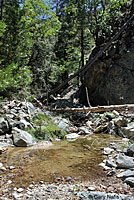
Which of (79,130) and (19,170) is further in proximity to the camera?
(79,130)

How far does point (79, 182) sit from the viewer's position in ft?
10.5

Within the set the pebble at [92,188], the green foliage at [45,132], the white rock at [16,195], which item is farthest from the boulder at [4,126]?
the pebble at [92,188]

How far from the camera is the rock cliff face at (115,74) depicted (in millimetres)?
12281

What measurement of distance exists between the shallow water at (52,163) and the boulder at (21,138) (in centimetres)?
42

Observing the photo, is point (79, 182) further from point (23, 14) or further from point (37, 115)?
point (23, 14)

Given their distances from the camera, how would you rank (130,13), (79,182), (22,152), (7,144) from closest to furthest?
1. (79,182)
2. (22,152)
3. (7,144)
4. (130,13)

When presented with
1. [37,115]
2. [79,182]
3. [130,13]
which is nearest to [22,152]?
[79,182]

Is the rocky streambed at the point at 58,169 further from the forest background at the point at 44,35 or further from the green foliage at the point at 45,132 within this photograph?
the forest background at the point at 44,35

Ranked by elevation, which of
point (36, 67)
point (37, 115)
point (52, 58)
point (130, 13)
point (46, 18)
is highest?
point (130, 13)

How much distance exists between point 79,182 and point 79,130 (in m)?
5.55

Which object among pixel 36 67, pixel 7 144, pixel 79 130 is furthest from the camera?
pixel 36 67

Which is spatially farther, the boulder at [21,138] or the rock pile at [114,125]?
the rock pile at [114,125]

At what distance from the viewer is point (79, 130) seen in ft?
28.6

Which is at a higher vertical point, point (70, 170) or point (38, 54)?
point (38, 54)
